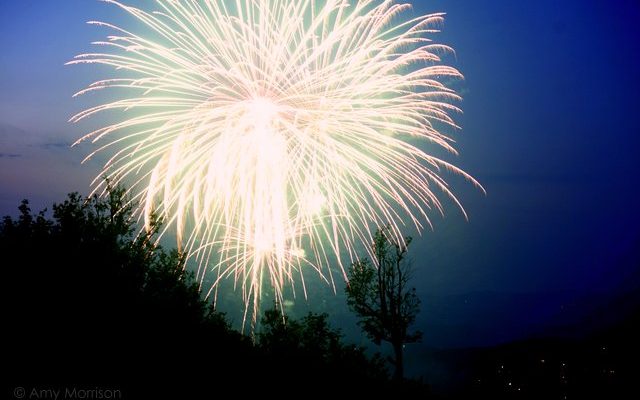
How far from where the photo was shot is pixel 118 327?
8422 mm

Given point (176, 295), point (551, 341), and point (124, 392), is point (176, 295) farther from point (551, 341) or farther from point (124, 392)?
point (551, 341)

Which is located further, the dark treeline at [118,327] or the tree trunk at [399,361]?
the tree trunk at [399,361]

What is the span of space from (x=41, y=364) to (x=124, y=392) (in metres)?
1.60

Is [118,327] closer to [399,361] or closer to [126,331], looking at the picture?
[126,331]

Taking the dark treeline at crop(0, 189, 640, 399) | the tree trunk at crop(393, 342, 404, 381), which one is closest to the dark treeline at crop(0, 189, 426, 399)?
the dark treeline at crop(0, 189, 640, 399)

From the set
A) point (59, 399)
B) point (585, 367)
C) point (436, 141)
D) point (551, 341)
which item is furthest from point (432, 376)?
point (59, 399)

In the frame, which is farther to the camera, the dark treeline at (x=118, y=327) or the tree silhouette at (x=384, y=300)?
the tree silhouette at (x=384, y=300)

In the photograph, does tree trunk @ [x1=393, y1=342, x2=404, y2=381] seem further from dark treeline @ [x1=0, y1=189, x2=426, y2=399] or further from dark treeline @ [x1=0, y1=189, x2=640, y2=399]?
dark treeline @ [x1=0, y1=189, x2=426, y2=399]

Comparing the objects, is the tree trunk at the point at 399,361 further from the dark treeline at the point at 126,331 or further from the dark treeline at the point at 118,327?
the dark treeline at the point at 118,327

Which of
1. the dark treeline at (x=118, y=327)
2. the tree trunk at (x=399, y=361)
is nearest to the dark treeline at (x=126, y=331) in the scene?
the dark treeline at (x=118, y=327)

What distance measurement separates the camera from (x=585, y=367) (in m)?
53.2

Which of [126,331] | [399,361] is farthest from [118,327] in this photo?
[399,361]

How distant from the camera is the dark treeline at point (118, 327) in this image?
7230mm

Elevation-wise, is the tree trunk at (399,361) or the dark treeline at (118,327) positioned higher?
the dark treeline at (118,327)
